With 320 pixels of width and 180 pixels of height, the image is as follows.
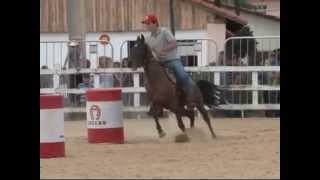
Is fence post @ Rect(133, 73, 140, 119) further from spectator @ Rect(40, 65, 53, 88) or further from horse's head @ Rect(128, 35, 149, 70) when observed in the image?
horse's head @ Rect(128, 35, 149, 70)

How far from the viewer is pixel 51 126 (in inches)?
443

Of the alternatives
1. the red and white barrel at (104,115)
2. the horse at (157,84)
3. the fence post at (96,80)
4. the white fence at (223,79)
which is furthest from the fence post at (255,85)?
the red and white barrel at (104,115)

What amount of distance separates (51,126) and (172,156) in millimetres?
1754

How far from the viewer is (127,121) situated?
19.7 m

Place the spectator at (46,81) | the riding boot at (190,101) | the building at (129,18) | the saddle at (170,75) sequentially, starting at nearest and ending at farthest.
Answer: the saddle at (170,75)
the riding boot at (190,101)
the spectator at (46,81)
the building at (129,18)

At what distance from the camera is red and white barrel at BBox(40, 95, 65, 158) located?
11.2m

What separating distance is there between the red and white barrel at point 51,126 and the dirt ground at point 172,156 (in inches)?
9.4

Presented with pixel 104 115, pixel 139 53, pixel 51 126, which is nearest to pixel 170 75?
pixel 139 53

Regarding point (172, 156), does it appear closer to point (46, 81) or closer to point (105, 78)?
point (105, 78)

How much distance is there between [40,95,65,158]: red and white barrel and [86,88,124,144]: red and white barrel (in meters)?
1.79

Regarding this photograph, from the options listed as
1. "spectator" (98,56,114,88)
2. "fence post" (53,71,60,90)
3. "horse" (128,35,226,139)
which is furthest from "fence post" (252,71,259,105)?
"horse" (128,35,226,139)

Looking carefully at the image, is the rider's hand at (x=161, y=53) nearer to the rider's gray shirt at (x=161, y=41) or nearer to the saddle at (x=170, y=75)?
the rider's gray shirt at (x=161, y=41)

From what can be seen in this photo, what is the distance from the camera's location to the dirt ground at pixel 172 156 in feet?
30.7
